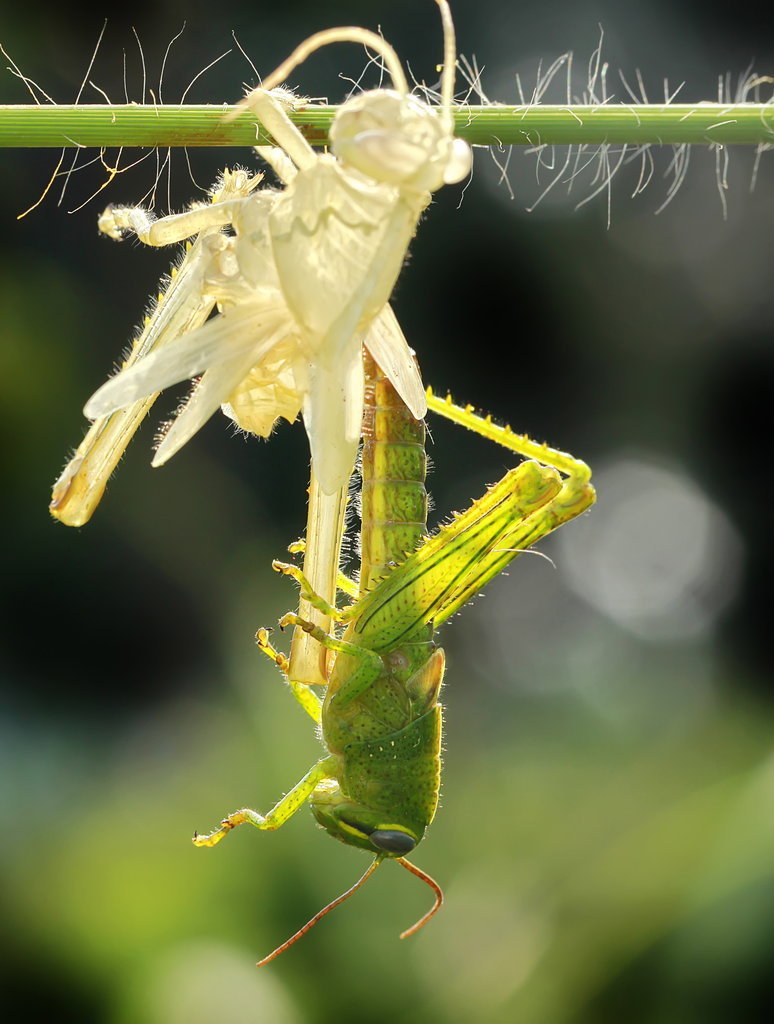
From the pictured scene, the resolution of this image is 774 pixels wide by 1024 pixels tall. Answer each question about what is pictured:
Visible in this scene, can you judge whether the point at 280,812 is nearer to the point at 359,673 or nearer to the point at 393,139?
the point at 359,673

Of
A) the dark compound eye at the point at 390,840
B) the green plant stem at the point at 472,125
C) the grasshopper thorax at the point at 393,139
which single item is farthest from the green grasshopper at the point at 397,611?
the grasshopper thorax at the point at 393,139

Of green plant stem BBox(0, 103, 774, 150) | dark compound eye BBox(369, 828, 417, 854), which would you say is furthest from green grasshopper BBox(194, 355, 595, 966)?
green plant stem BBox(0, 103, 774, 150)

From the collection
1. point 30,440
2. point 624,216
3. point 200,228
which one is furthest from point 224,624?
point 200,228

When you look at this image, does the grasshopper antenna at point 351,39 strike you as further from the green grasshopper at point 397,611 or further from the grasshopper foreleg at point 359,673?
the grasshopper foreleg at point 359,673

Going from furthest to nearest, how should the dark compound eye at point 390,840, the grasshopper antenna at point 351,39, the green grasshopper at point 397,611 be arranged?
the dark compound eye at point 390,840, the green grasshopper at point 397,611, the grasshopper antenna at point 351,39

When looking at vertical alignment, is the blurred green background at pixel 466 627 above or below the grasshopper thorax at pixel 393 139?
above

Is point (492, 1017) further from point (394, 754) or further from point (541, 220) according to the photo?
point (541, 220)

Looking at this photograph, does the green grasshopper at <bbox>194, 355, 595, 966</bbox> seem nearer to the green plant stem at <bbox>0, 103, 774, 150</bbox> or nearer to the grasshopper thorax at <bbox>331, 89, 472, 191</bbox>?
the green plant stem at <bbox>0, 103, 774, 150</bbox>
